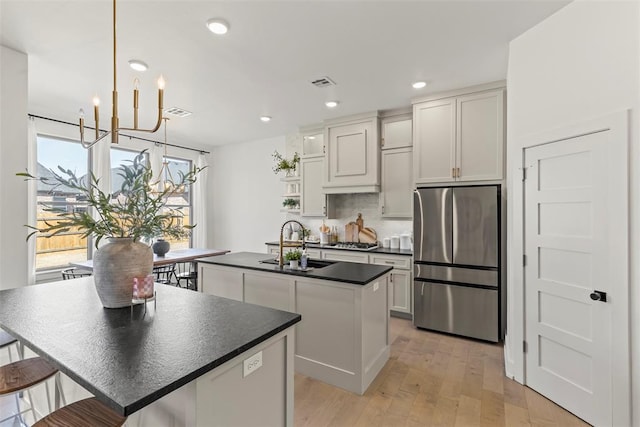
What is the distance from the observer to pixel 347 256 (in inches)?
170

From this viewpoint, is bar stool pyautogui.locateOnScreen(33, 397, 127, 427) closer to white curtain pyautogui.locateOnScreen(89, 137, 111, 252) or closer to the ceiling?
the ceiling

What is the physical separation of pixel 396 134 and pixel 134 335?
386 cm

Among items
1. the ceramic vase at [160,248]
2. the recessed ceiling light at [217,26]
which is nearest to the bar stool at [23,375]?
the recessed ceiling light at [217,26]

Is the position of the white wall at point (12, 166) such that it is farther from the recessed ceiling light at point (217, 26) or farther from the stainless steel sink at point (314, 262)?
the stainless steel sink at point (314, 262)

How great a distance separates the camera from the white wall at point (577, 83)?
70.6 inches

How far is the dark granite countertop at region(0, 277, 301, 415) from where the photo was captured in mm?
937

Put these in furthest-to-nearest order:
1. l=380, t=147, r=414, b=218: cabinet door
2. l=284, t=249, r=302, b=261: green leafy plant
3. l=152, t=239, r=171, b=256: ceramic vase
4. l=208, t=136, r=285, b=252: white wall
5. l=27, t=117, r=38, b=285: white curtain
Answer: l=208, t=136, r=285, b=252: white wall → l=152, t=239, r=171, b=256: ceramic vase → l=380, t=147, r=414, b=218: cabinet door → l=27, t=117, r=38, b=285: white curtain → l=284, t=249, r=302, b=261: green leafy plant

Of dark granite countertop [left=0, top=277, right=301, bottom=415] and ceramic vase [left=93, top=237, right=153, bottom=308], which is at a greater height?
ceramic vase [left=93, top=237, right=153, bottom=308]

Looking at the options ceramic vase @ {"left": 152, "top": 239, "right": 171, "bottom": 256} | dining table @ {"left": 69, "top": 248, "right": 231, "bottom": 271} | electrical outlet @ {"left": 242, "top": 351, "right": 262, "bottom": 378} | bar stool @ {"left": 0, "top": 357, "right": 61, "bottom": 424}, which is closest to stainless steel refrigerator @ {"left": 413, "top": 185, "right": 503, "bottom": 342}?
electrical outlet @ {"left": 242, "top": 351, "right": 262, "bottom": 378}

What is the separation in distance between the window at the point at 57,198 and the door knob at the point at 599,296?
5.58 m

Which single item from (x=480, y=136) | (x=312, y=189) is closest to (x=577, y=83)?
(x=480, y=136)

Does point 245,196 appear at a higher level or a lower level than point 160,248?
higher

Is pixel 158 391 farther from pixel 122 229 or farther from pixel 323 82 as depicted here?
pixel 323 82

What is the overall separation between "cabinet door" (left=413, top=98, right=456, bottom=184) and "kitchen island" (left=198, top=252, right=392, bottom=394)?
5.24ft
